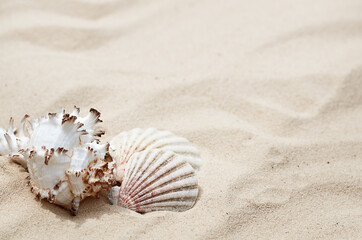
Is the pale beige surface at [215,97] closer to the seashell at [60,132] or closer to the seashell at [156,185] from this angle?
the seashell at [156,185]

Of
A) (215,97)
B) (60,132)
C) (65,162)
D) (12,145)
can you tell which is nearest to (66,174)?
(65,162)

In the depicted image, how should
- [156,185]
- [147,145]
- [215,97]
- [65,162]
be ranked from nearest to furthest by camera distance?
[65,162], [156,185], [147,145], [215,97]

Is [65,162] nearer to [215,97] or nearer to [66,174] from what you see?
[66,174]

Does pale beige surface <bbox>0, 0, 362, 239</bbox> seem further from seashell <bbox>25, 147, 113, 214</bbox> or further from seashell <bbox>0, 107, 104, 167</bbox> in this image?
seashell <bbox>0, 107, 104, 167</bbox>

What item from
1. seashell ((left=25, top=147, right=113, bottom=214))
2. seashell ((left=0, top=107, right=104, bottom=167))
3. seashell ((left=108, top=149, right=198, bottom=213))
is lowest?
seashell ((left=108, top=149, right=198, bottom=213))

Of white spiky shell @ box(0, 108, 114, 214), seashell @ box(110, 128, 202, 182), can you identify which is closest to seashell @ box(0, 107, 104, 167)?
white spiky shell @ box(0, 108, 114, 214)

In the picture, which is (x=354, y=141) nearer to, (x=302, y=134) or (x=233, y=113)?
(x=302, y=134)

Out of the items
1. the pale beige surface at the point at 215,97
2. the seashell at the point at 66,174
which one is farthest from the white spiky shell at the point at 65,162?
the pale beige surface at the point at 215,97
